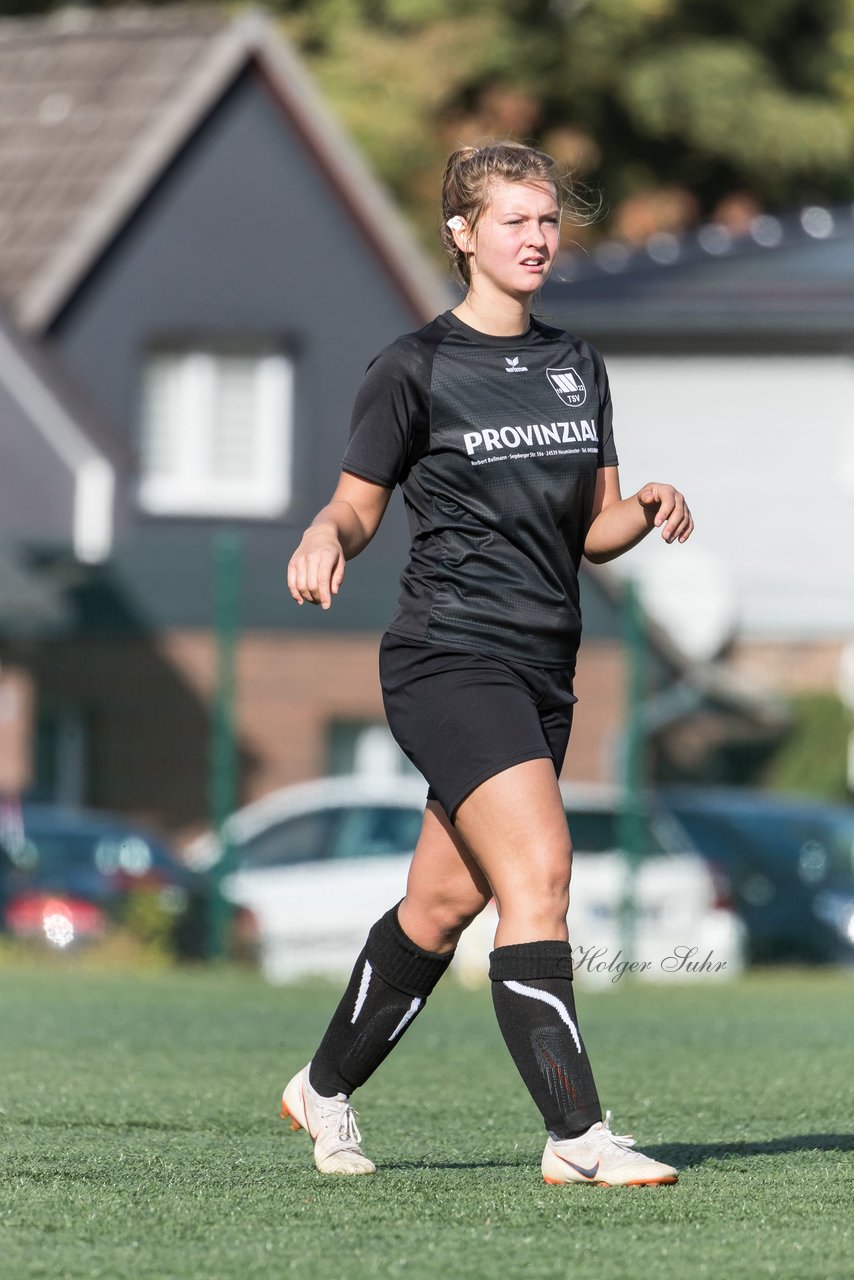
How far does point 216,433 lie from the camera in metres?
23.6

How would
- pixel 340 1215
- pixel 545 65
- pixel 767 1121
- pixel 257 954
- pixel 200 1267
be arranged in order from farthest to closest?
pixel 545 65
pixel 257 954
pixel 767 1121
pixel 340 1215
pixel 200 1267

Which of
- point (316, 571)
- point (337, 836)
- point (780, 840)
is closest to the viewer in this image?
point (316, 571)

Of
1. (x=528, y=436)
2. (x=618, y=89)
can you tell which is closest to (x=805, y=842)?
(x=528, y=436)

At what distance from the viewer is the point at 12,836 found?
1411 cm

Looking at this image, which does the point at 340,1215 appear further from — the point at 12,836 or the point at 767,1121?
the point at 12,836

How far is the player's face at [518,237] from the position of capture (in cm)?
506

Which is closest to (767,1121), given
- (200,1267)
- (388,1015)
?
(388,1015)

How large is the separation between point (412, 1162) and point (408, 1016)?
0.38 meters

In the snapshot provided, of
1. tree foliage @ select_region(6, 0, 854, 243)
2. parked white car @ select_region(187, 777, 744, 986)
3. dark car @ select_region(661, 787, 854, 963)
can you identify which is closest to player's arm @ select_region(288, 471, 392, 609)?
parked white car @ select_region(187, 777, 744, 986)

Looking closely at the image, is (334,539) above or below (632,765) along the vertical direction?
above

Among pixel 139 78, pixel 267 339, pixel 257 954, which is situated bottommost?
pixel 257 954

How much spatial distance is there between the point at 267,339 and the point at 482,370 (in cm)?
1882

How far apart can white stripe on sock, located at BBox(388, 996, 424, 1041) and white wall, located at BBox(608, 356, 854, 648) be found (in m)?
21.3

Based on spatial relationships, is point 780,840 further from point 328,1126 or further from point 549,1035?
point 549,1035
